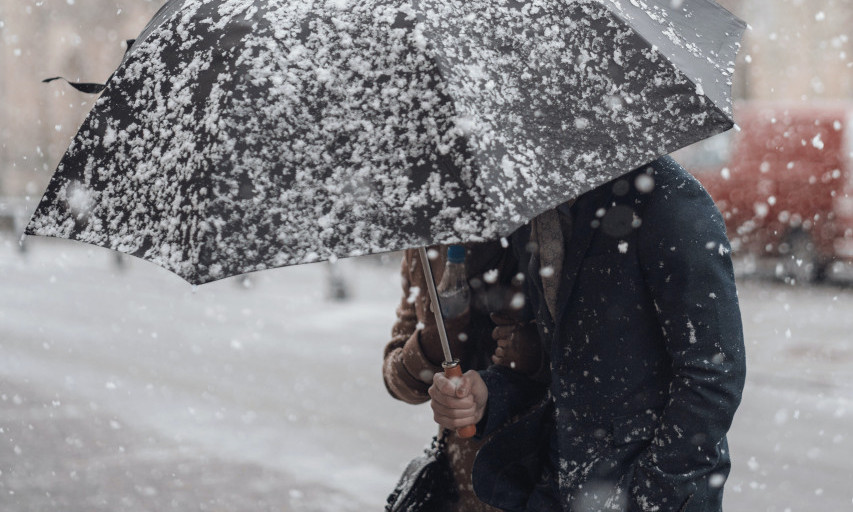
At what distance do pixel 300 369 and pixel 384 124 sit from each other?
22.1 ft

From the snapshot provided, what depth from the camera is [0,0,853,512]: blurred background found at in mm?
5445

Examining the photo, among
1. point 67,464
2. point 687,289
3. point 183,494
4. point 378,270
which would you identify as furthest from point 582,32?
point 378,270

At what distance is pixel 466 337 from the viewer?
2.46m

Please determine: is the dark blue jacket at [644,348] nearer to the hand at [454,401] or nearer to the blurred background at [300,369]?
the hand at [454,401]

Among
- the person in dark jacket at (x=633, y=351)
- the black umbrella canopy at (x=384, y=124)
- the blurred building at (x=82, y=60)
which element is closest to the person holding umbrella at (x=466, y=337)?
the person in dark jacket at (x=633, y=351)

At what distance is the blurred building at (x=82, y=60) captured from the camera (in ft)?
66.2

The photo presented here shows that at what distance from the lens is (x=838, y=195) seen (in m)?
11.8

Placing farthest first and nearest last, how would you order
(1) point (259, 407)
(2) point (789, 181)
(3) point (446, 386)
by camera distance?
(2) point (789, 181), (1) point (259, 407), (3) point (446, 386)

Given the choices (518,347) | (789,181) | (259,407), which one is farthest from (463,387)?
(789,181)

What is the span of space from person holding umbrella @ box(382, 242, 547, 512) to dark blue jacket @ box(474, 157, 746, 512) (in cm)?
21

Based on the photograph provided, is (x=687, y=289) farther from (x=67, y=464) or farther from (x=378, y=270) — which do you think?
(x=378, y=270)

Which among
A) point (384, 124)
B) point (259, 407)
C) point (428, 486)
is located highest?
point (384, 124)

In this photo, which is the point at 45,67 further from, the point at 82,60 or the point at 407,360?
the point at 407,360

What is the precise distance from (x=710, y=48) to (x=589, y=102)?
17.4 inches
